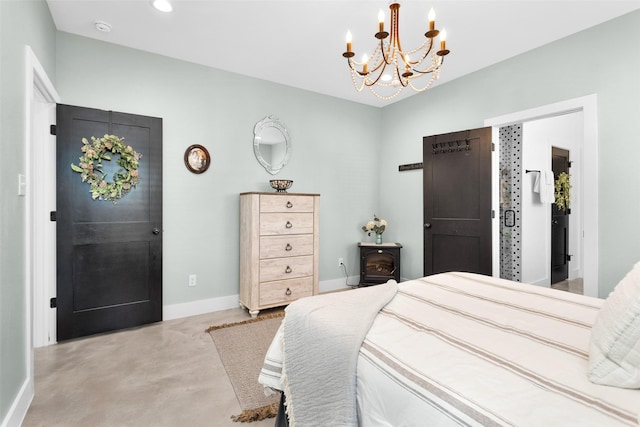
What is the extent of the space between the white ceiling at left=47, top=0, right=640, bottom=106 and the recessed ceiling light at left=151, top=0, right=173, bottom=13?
6 cm

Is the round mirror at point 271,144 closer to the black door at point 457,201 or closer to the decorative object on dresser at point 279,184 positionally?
the decorative object on dresser at point 279,184

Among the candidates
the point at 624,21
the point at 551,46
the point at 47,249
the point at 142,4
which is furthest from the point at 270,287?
the point at 624,21

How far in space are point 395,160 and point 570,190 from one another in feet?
9.95

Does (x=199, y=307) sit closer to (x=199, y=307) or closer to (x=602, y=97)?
(x=199, y=307)

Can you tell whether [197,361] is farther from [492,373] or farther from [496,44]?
[496,44]

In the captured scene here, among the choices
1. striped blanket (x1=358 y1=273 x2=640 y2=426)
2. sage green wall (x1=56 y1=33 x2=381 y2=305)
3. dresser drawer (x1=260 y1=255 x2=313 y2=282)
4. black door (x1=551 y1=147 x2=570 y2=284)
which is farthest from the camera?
black door (x1=551 y1=147 x2=570 y2=284)

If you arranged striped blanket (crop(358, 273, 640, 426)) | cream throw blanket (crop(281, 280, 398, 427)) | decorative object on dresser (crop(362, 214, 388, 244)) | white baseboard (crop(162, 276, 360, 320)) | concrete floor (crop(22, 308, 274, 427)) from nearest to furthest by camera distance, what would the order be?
striped blanket (crop(358, 273, 640, 426)) < cream throw blanket (crop(281, 280, 398, 427)) < concrete floor (crop(22, 308, 274, 427)) < white baseboard (crop(162, 276, 360, 320)) < decorative object on dresser (crop(362, 214, 388, 244))

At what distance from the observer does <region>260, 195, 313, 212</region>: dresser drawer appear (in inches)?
137

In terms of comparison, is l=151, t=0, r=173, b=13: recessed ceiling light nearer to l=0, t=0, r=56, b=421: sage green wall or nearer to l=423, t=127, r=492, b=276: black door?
l=0, t=0, r=56, b=421: sage green wall

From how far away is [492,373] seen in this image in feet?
2.97

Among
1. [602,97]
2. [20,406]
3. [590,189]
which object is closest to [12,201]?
[20,406]

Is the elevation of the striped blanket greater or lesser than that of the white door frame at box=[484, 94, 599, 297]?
lesser

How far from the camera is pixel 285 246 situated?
142 inches

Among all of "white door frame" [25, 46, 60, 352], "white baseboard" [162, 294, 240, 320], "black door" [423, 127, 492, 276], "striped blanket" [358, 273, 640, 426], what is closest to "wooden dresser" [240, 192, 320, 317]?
"white baseboard" [162, 294, 240, 320]
